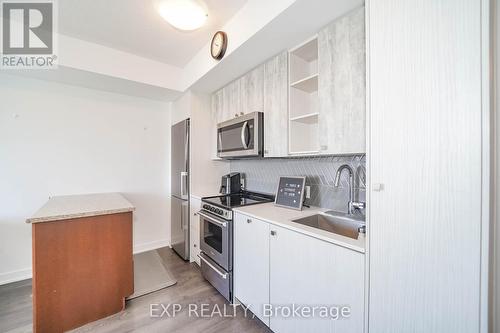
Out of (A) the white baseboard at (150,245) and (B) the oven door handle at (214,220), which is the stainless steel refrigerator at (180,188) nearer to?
(A) the white baseboard at (150,245)

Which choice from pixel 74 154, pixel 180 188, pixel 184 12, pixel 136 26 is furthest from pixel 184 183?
pixel 184 12

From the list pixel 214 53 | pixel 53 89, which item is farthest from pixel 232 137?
pixel 53 89

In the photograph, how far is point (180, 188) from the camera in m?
2.92

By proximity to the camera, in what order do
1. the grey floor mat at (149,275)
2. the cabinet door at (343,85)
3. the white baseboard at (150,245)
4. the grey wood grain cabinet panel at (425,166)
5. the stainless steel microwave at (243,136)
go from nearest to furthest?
the grey wood grain cabinet panel at (425,166) < the cabinet door at (343,85) < the stainless steel microwave at (243,136) < the grey floor mat at (149,275) < the white baseboard at (150,245)

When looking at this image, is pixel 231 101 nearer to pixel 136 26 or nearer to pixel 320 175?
pixel 136 26

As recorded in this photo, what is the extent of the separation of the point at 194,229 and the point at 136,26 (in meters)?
2.40

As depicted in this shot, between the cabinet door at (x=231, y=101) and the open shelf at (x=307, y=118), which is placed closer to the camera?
the open shelf at (x=307, y=118)

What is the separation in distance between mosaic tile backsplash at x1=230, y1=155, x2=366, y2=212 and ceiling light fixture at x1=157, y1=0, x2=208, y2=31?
154cm

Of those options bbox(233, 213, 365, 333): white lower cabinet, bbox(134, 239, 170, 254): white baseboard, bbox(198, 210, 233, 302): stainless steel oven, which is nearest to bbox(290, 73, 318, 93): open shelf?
bbox(233, 213, 365, 333): white lower cabinet

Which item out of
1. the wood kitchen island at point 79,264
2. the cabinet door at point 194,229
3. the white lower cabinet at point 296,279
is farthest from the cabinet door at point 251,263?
the wood kitchen island at point 79,264

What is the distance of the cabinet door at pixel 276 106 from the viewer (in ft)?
5.95

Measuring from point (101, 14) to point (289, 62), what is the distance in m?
1.78

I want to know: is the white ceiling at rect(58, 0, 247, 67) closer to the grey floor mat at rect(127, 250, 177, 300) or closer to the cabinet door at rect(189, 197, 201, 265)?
the cabinet door at rect(189, 197, 201, 265)

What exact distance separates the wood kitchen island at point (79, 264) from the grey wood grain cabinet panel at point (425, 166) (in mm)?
2009
